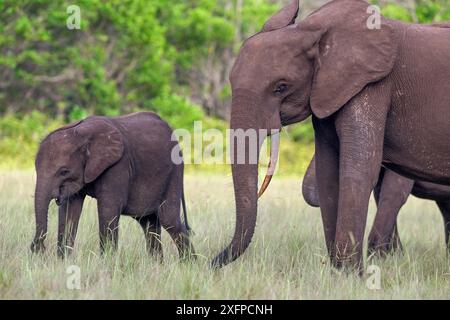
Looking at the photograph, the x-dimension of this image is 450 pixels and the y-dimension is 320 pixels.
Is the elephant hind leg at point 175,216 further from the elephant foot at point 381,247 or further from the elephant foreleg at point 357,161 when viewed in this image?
the elephant foreleg at point 357,161

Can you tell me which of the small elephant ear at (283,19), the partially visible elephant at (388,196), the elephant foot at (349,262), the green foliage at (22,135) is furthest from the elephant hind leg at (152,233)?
the green foliage at (22,135)

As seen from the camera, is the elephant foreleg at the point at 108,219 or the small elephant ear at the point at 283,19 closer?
the small elephant ear at the point at 283,19

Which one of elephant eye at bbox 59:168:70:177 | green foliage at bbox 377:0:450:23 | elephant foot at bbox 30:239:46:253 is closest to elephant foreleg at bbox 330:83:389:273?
elephant foot at bbox 30:239:46:253

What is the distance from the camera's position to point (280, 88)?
5.98 meters

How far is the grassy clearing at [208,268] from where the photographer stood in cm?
549

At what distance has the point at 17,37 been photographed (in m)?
22.8

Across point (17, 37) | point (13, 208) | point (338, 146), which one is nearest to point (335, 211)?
point (338, 146)

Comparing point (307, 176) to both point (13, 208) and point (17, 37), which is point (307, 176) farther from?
point (17, 37)

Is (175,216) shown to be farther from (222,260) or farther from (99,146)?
(222,260)

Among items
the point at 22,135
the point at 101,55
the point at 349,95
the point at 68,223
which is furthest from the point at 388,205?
the point at 101,55

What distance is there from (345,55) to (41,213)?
2563 mm

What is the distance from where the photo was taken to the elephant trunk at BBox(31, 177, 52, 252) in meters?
6.73

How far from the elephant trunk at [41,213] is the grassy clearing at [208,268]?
0.11 metres
